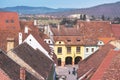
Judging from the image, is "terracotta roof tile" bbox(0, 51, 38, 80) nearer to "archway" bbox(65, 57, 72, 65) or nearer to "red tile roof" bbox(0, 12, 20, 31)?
"red tile roof" bbox(0, 12, 20, 31)

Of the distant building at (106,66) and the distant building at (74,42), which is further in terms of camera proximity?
the distant building at (74,42)

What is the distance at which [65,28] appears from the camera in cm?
8481

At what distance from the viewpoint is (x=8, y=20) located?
7825 cm

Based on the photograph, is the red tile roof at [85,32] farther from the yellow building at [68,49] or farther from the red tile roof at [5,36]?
the red tile roof at [5,36]

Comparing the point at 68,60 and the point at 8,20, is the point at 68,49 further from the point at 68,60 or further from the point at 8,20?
the point at 8,20

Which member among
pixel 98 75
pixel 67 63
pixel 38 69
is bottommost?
pixel 67 63

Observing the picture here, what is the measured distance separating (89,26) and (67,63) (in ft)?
29.3

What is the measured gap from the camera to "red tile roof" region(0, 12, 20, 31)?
253ft

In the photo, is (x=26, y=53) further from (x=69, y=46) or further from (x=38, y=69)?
(x=69, y=46)

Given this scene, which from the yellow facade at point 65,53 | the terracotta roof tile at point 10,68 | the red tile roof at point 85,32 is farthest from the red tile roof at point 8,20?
the terracotta roof tile at point 10,68

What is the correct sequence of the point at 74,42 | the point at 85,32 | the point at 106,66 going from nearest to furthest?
the point at 106,66 → the point at 74,42 → the point at 85,32

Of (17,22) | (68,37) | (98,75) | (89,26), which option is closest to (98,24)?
(89,26)

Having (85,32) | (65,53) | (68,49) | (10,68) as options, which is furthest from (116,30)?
(10,68)

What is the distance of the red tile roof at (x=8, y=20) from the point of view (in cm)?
7699
